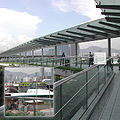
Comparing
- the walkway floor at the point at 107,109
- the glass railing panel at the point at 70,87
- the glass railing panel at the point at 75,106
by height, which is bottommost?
the walkway floor at the point at 107,109

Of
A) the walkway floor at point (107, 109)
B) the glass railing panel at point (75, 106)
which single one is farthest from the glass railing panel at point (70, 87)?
the walkway floor at point (107, 109)

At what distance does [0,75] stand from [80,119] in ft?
21.3

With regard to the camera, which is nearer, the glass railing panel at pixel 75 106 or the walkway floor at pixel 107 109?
the glass railing panel at pixel 75 106

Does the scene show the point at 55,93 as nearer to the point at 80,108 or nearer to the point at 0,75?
the point at 80,108

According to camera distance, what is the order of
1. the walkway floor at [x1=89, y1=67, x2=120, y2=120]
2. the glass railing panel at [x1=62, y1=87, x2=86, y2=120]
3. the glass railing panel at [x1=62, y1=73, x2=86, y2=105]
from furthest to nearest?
1. the walkway floor at [x1=89, y1=67, x2=120, y2=120]
2. the glass railing panel at [x1=62, y1=87, x2=86, y2=120]
3. the glass railing panel at [x1=62, y1=73, x2=86, y2=105]

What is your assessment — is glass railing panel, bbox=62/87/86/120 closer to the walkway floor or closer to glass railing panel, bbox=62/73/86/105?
glass railing panel, bbox=62/73/86/105

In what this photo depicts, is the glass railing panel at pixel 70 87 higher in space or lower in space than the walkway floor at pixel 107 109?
higher

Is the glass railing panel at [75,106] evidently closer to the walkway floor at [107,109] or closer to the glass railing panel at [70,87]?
the glass railing panel at [70,87]

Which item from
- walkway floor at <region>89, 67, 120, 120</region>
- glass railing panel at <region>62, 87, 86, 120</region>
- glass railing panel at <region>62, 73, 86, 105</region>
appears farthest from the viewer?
walkway floor at <region>89, 67, 120, 120</region>

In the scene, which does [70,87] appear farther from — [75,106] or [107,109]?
[107,109]

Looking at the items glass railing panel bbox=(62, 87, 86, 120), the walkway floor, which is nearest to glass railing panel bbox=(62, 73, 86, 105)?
glass railing panel bbox=(62, 87, 86, 120)

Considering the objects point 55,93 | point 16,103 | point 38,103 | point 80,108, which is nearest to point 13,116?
point 16,103

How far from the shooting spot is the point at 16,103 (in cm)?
368

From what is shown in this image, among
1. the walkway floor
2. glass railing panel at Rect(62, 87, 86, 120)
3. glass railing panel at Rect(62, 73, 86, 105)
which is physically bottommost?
the walkway floor
